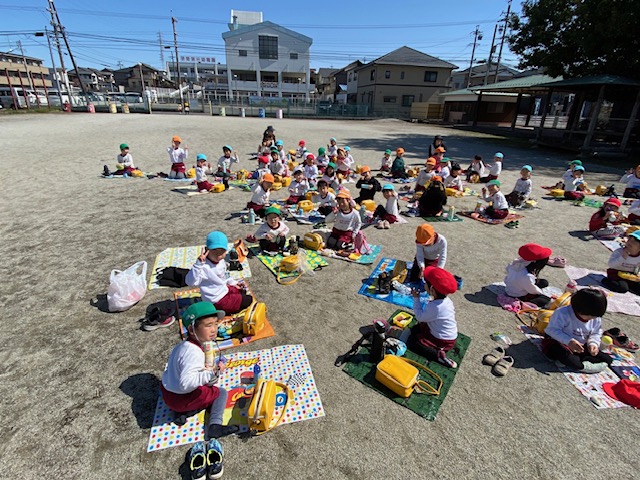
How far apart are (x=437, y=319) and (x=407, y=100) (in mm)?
54586

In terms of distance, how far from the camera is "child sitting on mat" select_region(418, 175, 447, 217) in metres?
9.91

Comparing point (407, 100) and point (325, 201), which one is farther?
point (407, 100)

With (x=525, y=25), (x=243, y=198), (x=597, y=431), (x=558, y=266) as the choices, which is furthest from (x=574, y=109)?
(x=597, y=431)

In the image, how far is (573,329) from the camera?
4.42 meters

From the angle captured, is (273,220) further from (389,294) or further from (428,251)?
(428,251)

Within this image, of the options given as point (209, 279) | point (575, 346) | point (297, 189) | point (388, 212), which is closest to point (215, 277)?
point (209, 279)

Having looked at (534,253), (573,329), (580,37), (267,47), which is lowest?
(573,329)

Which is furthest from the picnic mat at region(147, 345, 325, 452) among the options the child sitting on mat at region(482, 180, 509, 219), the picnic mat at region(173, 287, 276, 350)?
the child sitting on mat at region(482, 180, 509, 219)

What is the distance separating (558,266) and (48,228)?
40.8ft

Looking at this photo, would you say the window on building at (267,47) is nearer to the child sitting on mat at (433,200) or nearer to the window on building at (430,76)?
the window on building at (430,76)

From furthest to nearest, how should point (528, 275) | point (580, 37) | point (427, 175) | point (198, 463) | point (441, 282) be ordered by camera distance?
point (580, 37) → point (427, 175) → point (528, 275) → point (441, 282) → point (198, 463)

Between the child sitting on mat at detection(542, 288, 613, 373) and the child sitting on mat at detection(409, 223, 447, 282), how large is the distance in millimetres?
2136

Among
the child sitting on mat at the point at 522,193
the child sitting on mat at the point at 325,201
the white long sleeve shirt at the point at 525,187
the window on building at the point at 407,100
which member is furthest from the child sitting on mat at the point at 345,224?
the window on building at the point at 407,100

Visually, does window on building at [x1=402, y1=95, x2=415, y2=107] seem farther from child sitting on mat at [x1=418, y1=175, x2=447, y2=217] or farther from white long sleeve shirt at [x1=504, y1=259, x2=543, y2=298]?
white long sleeve shirt at [x1=504, y1=259, x2=543, y2=298]
